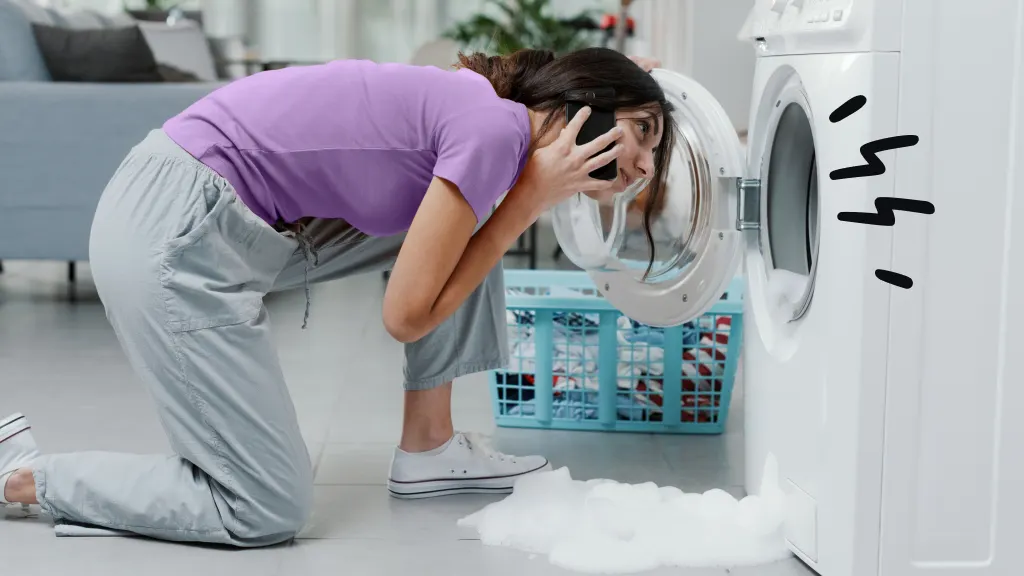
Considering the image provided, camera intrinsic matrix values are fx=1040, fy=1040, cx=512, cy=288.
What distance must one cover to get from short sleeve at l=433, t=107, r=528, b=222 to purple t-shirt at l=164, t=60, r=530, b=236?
0.04 ft

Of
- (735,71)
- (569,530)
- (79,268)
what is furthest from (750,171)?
(79,268)

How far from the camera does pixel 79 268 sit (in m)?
4.11

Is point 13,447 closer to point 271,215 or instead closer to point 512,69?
point 271,215

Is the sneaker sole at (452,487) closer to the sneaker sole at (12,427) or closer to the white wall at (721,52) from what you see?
the sneaker sole at (12,427)

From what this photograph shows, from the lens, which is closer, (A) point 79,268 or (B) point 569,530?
(B) point 569,530

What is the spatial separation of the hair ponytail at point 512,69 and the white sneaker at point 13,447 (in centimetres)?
82

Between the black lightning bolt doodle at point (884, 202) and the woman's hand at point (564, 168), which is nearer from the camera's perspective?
the black lightning bolt doodle at point (884, 202)

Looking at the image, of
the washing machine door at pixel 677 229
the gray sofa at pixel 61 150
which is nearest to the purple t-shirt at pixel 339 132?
the washing machine door at pixel 677 229

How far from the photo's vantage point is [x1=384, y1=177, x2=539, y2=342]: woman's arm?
Answer: 4.22ft

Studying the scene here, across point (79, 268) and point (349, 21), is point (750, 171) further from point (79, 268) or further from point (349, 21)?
point (349, 21)

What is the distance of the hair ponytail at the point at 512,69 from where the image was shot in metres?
1.41

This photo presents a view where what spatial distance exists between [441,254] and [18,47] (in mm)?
2595

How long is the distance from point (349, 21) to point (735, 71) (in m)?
4.64

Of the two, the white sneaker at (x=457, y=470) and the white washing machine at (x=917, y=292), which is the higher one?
the white washing machine at (x=917, y=292)
